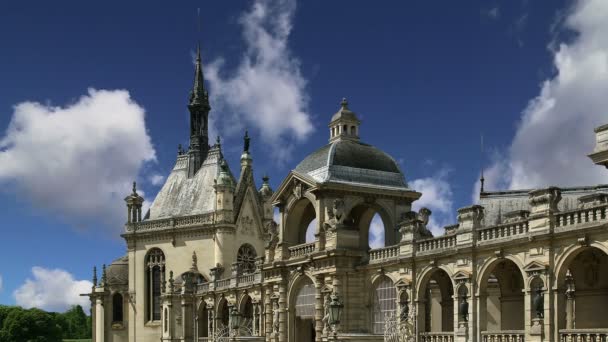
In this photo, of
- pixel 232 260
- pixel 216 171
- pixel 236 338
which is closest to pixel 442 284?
pixel 236 338

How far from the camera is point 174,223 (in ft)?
245

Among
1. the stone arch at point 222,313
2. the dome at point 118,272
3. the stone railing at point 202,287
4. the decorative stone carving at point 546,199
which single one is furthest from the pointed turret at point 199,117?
the decorative stone carving at point 546,199

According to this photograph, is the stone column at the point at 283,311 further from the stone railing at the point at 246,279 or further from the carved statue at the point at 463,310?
the carved statue at the point at 463,310

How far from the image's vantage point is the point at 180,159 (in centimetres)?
8188

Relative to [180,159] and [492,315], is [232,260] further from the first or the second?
[492,315]

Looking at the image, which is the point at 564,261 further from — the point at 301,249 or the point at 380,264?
the point at 301,249

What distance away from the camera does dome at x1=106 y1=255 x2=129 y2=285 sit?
7925 cm

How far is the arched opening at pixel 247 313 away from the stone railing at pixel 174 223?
1785 cm

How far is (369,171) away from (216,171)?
120ft

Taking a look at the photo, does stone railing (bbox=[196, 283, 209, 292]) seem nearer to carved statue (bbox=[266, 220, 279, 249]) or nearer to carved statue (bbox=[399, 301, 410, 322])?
carved statue (bbox=[266, 220, 279, 249])

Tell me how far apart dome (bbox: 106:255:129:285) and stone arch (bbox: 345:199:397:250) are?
41946 mm

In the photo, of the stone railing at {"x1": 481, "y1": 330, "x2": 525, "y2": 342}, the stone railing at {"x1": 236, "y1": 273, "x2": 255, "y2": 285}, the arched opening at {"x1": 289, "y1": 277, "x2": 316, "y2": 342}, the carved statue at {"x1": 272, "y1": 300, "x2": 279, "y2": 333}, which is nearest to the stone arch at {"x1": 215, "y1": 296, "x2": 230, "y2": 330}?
the stone railing at {"x1": 236, "y1": 273, "x2": 255, "y2": 285}

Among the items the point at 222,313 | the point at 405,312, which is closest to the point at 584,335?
the point at 405,312

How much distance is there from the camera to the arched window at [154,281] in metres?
75.5
